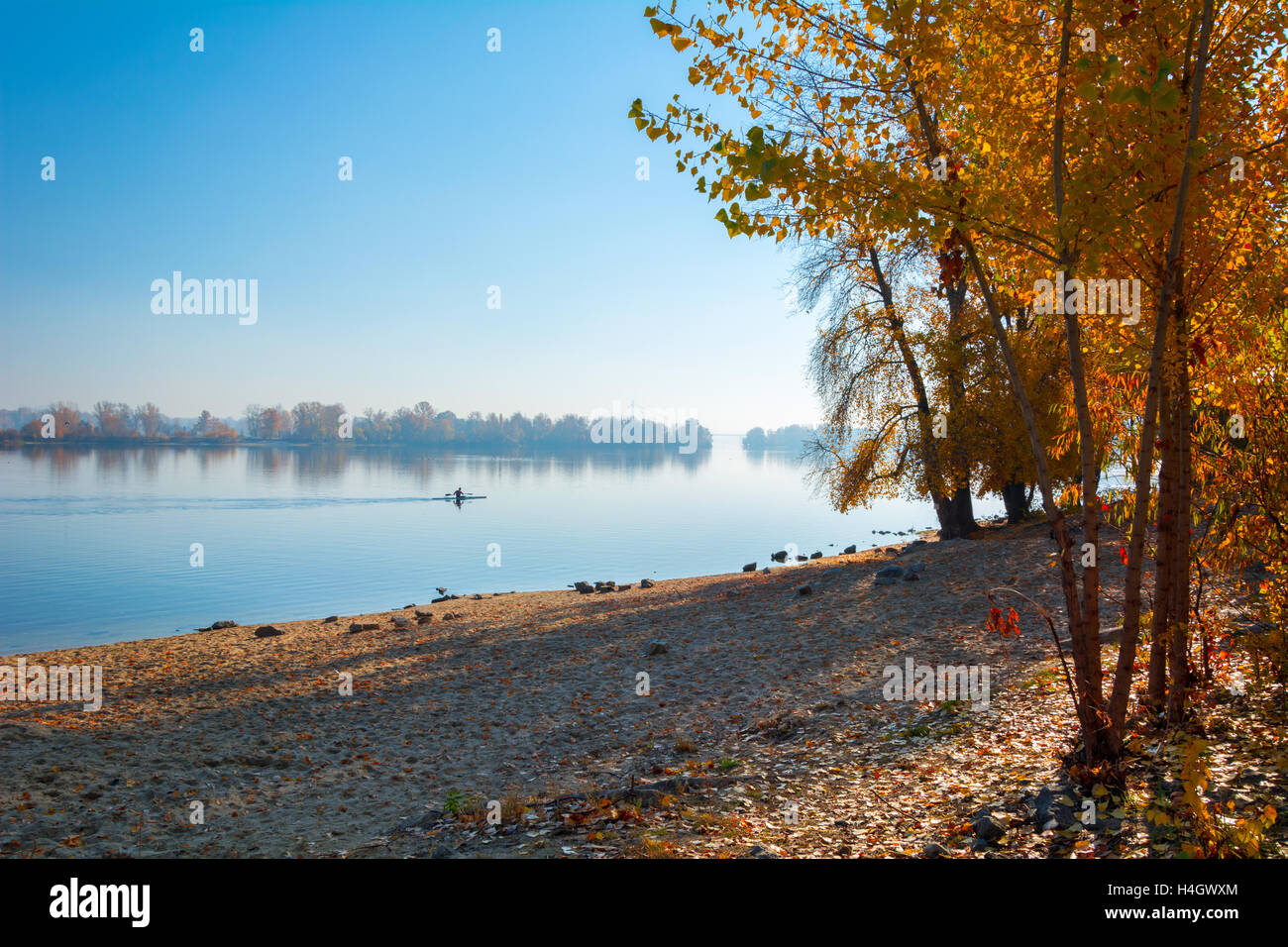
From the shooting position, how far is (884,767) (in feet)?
25.8

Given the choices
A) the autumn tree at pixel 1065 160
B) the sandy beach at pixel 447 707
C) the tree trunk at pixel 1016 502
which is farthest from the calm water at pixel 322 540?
the autumn tree at pixel 1065 160

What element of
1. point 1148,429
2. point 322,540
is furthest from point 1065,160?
point 322,540

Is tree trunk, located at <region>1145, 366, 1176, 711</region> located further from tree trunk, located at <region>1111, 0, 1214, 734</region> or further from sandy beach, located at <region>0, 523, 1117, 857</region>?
sandy beach, located at <region>0, 523, 1117, 857</region>

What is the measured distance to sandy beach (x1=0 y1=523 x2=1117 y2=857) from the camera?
8266mm

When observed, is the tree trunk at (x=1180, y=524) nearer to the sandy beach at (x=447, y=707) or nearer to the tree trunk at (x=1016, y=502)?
the sandy beach at (x=447, y=707)

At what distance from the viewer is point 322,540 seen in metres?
44.5

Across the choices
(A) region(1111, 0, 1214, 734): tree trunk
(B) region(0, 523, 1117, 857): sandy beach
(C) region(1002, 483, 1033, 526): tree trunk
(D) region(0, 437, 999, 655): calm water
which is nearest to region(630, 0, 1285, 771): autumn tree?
(A) region(1111, 0, 1214, 734): tree trunk

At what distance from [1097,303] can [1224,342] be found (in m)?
1.15

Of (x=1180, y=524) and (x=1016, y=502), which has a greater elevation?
(x=1180, y=524)

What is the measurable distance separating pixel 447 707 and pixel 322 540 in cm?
3569

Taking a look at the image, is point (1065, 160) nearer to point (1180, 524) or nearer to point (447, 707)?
point (1180, 524)

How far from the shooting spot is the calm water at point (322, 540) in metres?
27.7
